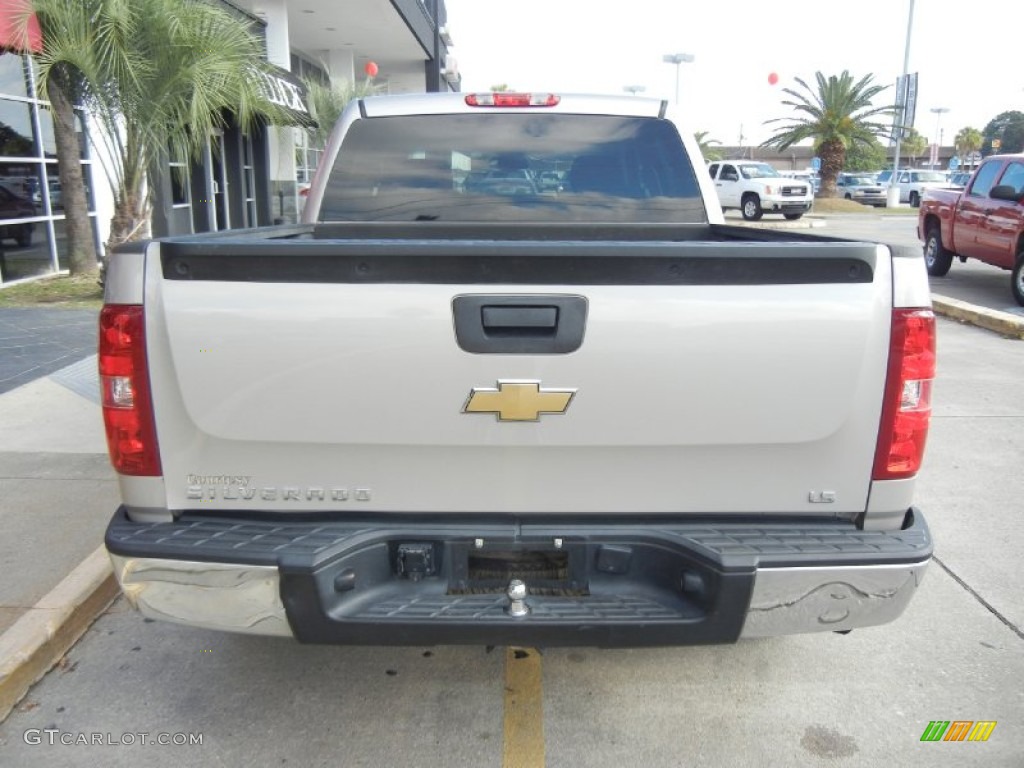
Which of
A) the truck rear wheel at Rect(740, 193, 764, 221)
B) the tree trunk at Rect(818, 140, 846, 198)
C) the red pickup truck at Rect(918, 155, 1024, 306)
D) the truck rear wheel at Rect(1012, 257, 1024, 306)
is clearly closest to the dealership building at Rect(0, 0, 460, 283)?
the red pickup truck at Rect(918, 155, 1024, 306)

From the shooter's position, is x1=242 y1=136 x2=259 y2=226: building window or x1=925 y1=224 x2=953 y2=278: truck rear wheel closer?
x1=925 y1=224 x2=953 y2=278: truck rear wheel

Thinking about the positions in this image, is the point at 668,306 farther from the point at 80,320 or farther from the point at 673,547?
the point at 80,320

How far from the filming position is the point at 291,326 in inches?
91.9

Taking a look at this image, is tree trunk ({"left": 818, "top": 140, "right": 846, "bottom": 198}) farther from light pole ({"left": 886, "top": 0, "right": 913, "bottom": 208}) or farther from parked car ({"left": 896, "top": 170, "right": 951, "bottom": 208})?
parked car ({"left": 896, "top": 170, "right": 951, "bottom": 208})

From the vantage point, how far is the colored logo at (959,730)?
9.55 ft

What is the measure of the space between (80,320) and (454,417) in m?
8.15

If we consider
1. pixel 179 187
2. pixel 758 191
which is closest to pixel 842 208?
pixel 758 191

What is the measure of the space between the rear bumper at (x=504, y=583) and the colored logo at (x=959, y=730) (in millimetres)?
679

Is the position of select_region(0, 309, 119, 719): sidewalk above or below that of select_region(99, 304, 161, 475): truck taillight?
below

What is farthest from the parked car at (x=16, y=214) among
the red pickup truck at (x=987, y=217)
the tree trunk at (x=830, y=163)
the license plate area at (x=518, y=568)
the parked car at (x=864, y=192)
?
the parked car at (x=864, y=192)

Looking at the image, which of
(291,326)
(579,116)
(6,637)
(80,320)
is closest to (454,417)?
(291,326)
